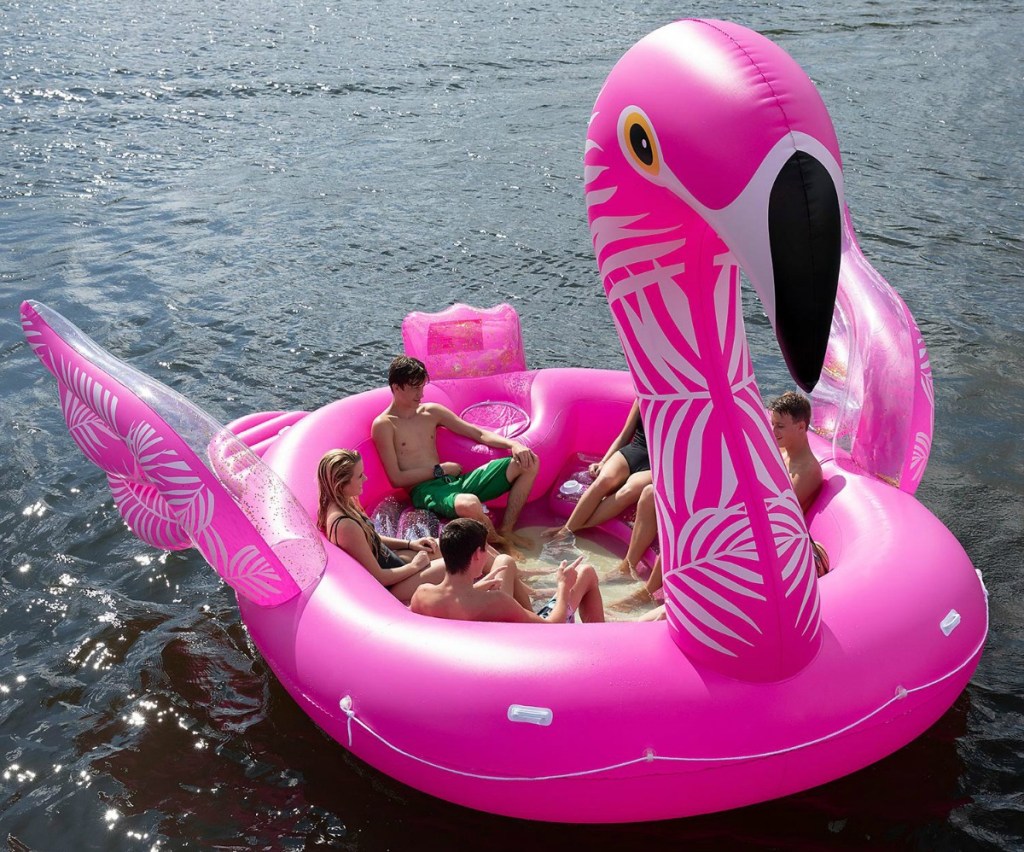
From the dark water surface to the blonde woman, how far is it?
676 millimetres

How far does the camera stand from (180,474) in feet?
12.5

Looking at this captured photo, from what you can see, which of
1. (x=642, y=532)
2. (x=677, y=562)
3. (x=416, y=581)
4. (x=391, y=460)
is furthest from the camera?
(x=391, y=460)

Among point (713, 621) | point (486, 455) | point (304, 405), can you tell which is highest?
point (713, 621)

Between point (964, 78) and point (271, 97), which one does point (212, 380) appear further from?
point (964, 78)

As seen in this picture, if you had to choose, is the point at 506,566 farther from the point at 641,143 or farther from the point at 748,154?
the point at 748,154

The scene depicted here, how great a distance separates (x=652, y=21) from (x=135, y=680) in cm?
1497

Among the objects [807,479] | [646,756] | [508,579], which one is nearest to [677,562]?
[646,756]

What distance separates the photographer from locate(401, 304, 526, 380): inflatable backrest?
5.54 metres

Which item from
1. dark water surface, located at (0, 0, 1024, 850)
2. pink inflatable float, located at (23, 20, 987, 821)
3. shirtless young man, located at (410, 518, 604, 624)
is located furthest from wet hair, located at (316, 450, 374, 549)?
dark water surface, located at (0, 0, 1024, 850)

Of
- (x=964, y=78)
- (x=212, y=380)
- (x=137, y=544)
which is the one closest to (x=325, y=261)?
(x=212, y=380)

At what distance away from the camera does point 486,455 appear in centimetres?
528

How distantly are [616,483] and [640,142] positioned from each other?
7.68 ft

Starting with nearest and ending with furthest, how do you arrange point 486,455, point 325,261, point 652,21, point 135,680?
point 135,680 → point 486,455 → point 325,261 → point 652,21

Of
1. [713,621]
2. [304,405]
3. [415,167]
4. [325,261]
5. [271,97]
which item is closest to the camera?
[713,621]
